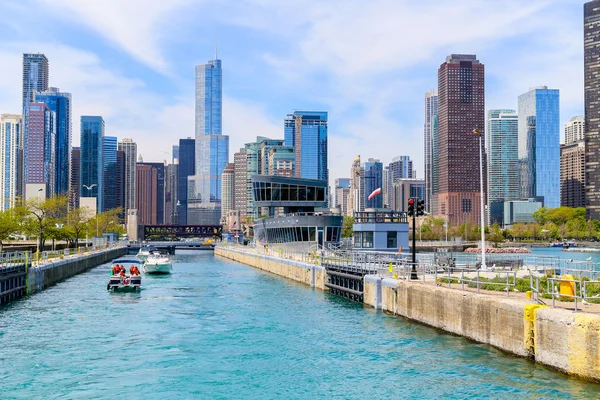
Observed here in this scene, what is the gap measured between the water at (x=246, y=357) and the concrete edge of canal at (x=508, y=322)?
23.1 inches

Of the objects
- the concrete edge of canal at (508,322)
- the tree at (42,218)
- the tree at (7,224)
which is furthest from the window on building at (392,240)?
the tree at (42,218)

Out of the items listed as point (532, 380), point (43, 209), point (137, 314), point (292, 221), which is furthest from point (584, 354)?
point (43, 209)

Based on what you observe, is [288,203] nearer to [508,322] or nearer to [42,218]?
[42,218]

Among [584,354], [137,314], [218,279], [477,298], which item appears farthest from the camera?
[218,279]

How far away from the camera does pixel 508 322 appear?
28.9m

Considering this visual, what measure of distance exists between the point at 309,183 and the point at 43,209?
46.0m

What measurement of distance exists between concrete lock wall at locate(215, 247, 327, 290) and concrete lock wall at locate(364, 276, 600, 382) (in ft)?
80.1

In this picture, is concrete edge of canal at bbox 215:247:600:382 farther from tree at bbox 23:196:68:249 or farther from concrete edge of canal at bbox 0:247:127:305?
tree at bbox 23:196:68:249

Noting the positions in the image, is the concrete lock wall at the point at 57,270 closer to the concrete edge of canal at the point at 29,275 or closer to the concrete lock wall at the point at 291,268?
the concrete edge of canal at the point at 29,275

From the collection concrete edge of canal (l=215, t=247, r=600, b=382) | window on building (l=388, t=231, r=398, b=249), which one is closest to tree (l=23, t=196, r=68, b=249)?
window on building (l=388, t=231, r=398, b=249)

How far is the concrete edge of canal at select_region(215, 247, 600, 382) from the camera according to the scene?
24.2 m

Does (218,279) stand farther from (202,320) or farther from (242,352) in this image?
(242,352)

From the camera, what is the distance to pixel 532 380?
2538 cm

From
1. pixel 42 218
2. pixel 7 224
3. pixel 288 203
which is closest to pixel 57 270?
pixel 7 224
